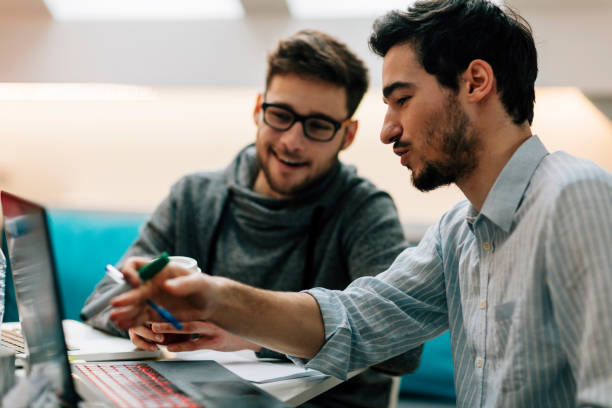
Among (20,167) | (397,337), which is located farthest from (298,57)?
(20,167)

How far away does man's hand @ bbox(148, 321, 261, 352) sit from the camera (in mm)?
1097

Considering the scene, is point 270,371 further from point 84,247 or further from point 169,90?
point 169,90

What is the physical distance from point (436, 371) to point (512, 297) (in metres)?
1.06

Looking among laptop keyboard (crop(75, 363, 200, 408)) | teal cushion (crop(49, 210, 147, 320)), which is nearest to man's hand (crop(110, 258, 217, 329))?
laptop keyboard (crop(75, 363, 200, 408))

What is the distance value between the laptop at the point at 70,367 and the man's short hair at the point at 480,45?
2.21 feet

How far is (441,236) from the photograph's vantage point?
122 centimetres

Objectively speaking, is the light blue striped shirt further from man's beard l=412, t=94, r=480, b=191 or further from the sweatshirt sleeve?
the sweatshirt sleeve

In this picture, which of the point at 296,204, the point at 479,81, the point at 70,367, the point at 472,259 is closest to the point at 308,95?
the point at 296,204

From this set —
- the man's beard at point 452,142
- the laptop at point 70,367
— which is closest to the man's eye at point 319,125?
the man's beard at point 452,142

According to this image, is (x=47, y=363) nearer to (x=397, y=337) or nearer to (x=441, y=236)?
(x=397, y=337)

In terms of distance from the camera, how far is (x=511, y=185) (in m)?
1.00

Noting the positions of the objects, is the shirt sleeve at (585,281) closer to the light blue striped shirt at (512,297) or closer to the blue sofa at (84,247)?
the light blue striped shirt at (512,297)

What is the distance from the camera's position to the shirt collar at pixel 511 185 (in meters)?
0.99

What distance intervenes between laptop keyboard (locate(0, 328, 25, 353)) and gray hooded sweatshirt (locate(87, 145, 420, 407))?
0.71 feet
